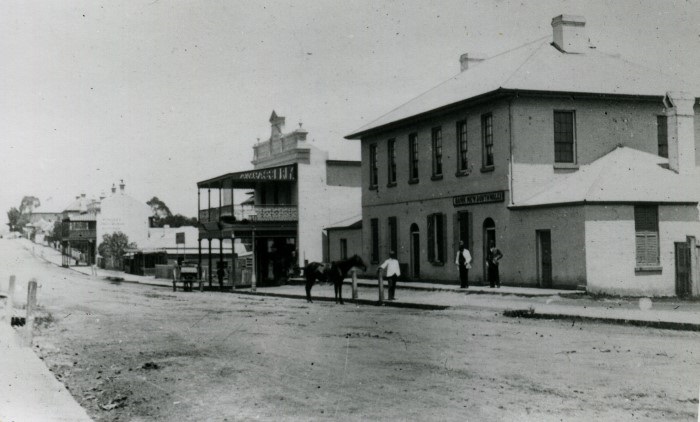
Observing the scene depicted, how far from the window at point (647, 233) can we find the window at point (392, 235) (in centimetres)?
1303

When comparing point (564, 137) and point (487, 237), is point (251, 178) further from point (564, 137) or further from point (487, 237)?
point (564, 137)

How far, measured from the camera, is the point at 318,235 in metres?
42.2

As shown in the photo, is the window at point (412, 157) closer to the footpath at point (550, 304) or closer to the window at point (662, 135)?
the footpath at point (550, 304)

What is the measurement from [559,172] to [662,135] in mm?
4217

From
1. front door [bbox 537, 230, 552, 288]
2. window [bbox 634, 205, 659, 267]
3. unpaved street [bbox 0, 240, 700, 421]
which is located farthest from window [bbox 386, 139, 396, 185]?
unpaved street [bbox 0, 240, 700, 421]

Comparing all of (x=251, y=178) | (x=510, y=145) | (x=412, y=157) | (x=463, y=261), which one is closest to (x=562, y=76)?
(x=510, y=145)

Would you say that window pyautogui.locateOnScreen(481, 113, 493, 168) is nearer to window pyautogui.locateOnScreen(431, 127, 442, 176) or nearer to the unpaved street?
window pyautogui.locateOnScreen(431, 127, 442, 176)

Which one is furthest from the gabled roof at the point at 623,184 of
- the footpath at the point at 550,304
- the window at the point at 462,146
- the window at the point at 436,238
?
the window at the point at 436,238

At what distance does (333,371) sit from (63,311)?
13807mm

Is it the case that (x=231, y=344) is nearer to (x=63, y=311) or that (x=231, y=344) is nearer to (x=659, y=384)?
(x=659, y=384)

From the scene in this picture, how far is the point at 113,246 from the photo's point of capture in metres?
79.6

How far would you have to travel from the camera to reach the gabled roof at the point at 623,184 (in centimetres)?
2277

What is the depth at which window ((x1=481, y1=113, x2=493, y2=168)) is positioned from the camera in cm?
2741

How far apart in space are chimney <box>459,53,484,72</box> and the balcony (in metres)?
12.5
